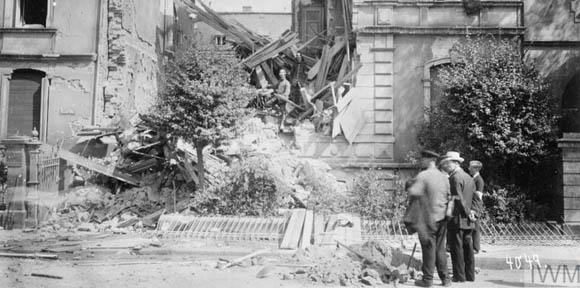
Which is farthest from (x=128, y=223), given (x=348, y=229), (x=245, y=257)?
(x=348, y=229)

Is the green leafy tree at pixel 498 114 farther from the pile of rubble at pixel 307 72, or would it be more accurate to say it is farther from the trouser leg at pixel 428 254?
the trouser leg at pixel 428 254

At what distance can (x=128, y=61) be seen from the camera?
1611 cm

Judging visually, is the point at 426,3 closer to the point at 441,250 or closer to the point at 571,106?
the point at 571,106

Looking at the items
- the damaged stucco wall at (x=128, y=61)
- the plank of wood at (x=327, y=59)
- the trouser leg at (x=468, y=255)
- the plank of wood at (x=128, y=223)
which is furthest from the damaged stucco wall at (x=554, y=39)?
the plank of wood at (x=128, y=223)

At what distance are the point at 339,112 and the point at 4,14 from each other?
35.6 feet

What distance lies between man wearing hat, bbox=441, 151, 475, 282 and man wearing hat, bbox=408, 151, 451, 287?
1.02 ft

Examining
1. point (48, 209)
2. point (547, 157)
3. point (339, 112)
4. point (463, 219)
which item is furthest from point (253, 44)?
point (463, 219)

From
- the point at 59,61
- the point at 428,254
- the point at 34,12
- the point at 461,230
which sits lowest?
the point at 428,254

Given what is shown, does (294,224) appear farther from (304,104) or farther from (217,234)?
(304,104)

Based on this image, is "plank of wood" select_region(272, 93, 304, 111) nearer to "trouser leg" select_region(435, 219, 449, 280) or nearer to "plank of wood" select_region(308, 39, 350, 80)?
"plank of wood" select_region(308, 39, 350, 80)

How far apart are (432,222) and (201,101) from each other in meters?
6.38

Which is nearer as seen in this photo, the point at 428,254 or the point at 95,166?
the point at 428,254

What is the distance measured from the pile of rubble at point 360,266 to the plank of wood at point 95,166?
247 inches

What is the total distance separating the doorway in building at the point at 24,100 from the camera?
15672 mm
